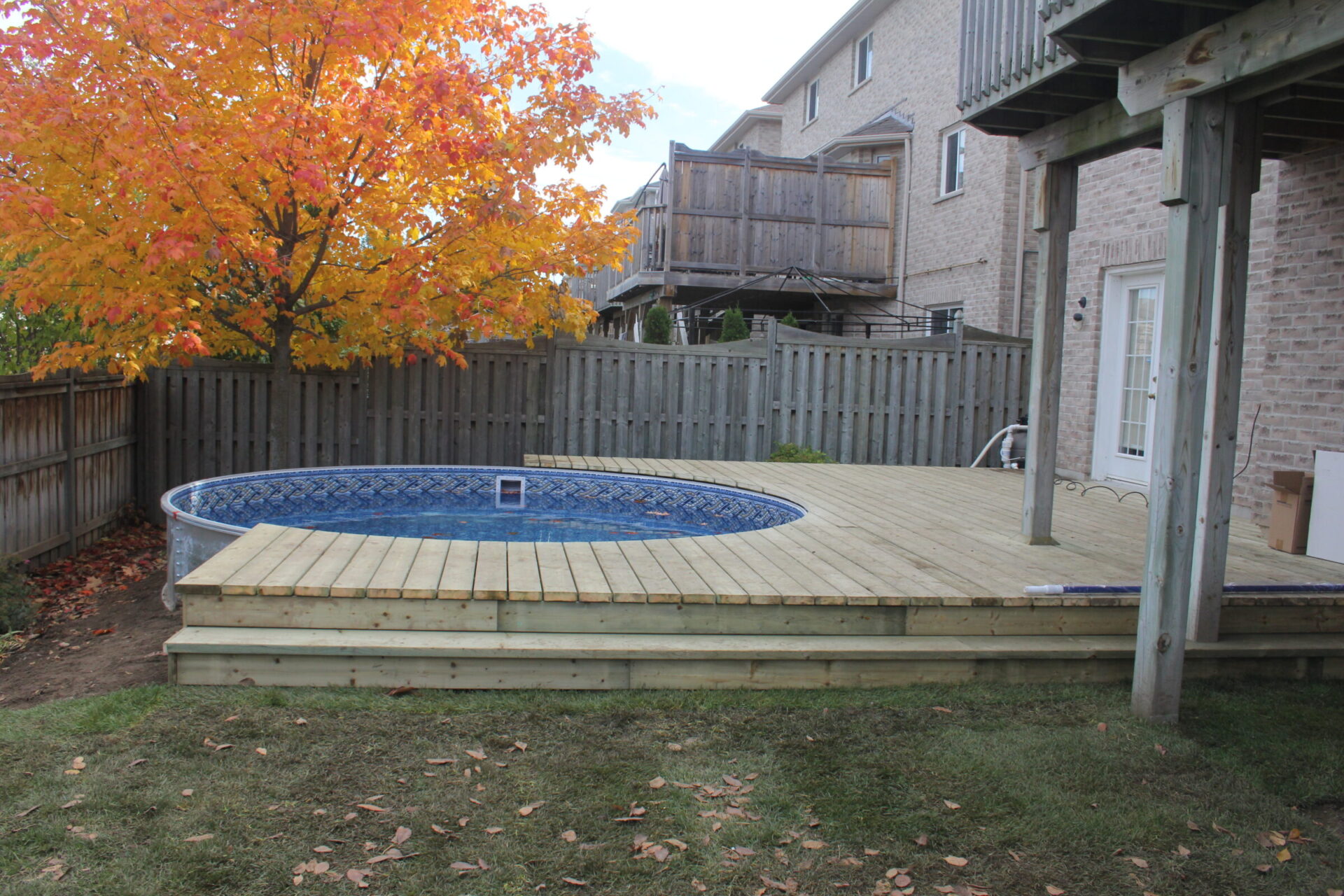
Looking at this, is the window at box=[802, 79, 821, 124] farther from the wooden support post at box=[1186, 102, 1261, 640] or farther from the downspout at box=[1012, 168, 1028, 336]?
the wooden support post at box=[1186, 102, 1261, 640]

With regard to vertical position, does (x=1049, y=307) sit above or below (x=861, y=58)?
below

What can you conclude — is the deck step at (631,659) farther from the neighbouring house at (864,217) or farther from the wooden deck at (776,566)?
the neighbouring house at (864,217)

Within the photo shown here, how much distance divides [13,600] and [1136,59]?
634cm

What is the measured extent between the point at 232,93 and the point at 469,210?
1.91 meters

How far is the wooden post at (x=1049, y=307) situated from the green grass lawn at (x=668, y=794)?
1.81m

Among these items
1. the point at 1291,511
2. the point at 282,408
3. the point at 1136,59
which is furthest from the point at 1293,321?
the point at 282,408

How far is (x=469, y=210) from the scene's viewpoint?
7820 mm

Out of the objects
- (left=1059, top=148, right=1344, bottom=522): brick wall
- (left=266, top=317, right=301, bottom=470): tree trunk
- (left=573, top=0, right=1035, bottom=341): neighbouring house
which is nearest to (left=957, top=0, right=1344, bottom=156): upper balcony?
(left=1059, top=148, right=1344, bottom=522): brick wall

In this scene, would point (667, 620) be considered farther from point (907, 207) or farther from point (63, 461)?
point (907, 207)

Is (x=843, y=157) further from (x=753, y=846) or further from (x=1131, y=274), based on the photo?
(x=753, y=846)

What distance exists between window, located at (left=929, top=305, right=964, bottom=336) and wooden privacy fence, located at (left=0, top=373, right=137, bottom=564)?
10.3m

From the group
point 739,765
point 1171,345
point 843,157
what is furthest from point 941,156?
point 739,765

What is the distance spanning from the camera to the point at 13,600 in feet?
18.2

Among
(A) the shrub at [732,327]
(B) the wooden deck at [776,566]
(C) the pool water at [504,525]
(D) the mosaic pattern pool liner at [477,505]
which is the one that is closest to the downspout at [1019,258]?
(A) the shrub at [732,327]
